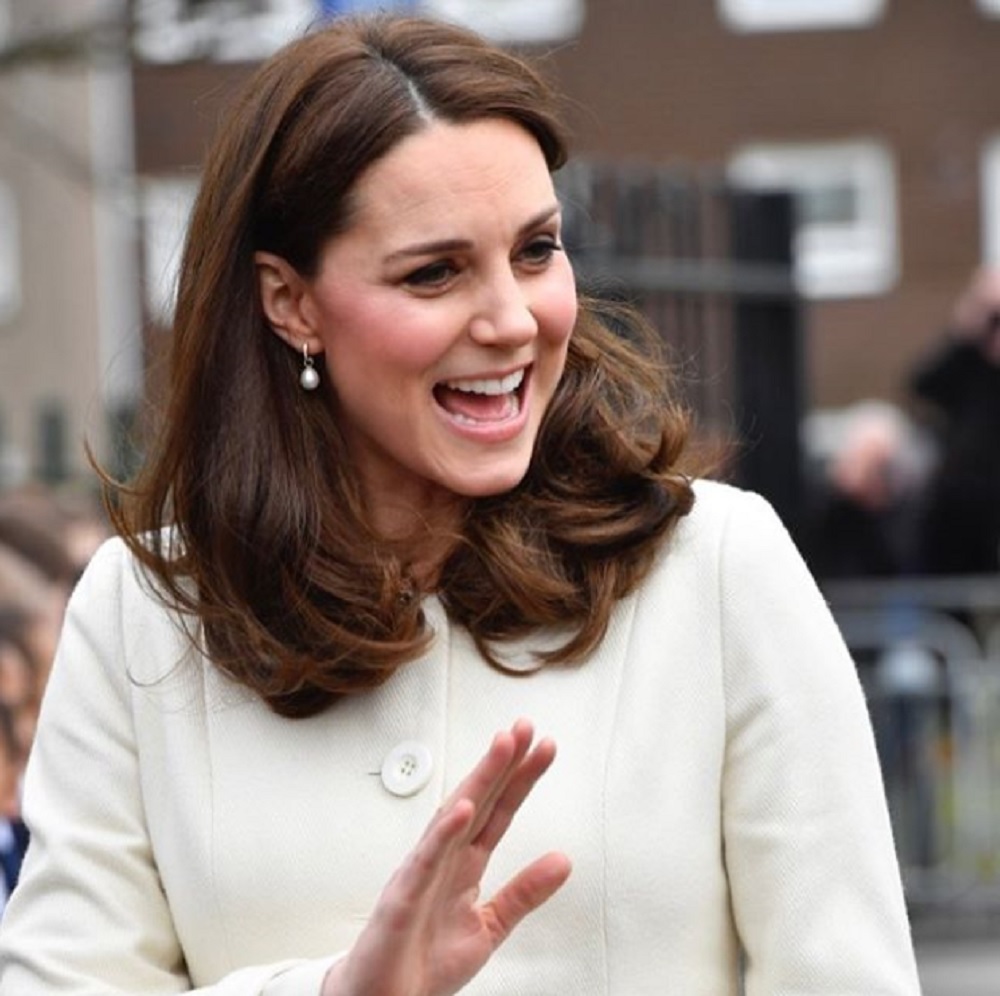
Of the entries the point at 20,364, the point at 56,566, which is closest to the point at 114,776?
the point at 56,566

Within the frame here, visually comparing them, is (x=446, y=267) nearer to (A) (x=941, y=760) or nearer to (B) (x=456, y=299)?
(B) (x=456, y=299)

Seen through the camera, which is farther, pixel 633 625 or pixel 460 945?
pixel 633 625

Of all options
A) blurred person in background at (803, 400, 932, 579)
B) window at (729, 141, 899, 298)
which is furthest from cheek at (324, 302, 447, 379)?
window at (729, 141, 899, 298)

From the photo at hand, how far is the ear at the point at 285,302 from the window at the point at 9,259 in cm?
1966

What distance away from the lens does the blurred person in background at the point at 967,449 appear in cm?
995

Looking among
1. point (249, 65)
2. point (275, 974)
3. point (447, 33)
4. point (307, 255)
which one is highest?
point (249, 65)

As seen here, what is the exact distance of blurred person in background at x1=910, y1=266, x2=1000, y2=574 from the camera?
9945 millimetres

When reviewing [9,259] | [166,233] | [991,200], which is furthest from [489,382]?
[991,200]

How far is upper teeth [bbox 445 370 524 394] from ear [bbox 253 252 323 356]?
0.62 ft

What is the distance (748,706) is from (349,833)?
37cm

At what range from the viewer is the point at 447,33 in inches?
111

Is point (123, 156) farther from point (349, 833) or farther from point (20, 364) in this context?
point (349, 833)

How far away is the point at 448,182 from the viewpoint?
2678mm

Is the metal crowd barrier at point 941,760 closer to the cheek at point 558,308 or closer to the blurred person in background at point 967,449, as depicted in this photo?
the blurred person in background at point 967,449
